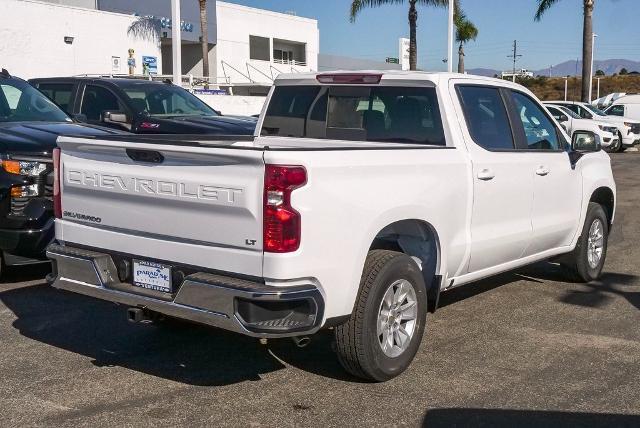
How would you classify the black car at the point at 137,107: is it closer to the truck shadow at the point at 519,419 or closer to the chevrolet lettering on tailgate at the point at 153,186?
the chevrolet lettering on tailgate at the point at 153,186

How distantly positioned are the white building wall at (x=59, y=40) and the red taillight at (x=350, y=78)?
27141 mm

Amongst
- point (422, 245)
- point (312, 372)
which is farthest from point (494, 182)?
point (312, 372)

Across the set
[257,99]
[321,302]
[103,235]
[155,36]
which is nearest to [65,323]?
[103,235]

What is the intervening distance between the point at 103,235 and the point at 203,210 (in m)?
0.91

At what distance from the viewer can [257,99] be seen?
30.3 metres

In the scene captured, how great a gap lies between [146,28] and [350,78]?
33.6m

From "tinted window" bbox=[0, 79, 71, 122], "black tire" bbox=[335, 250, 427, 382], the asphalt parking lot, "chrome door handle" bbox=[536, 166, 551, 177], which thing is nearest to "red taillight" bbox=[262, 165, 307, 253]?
"black tire" bbox=[335, 250, 427, 382]

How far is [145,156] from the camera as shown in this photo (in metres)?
4.92

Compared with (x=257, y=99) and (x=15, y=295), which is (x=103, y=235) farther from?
(x=257, y=99)

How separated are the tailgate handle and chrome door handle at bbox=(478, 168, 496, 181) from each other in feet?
7.86

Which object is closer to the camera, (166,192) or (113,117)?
(166,192)

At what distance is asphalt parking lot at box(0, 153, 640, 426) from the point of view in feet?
15.3

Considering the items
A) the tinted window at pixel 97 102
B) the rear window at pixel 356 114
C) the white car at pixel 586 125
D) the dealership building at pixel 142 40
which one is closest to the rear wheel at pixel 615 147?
the white car at pixel 586 125

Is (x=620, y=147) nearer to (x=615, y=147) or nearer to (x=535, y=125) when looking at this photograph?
(x=615, y=147)
